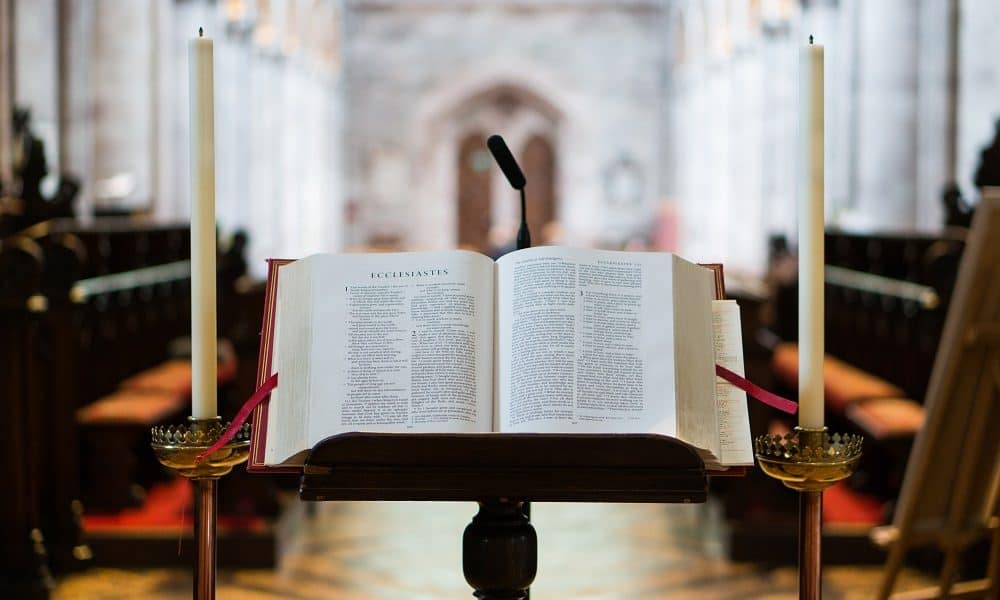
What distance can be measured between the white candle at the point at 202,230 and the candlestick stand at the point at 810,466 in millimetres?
847

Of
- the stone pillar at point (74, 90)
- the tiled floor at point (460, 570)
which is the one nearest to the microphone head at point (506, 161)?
the tiled floor at point (460, 570)

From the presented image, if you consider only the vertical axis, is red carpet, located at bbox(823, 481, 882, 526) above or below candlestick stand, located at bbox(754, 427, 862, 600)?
below

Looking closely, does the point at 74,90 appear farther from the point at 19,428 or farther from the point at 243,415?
the point at 243,415

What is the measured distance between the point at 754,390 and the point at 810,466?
0.15 m

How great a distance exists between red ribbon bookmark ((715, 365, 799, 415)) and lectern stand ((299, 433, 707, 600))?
8.7 inches

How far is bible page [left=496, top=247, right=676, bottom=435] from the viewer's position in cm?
184

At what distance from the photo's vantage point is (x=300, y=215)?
22.7 metres

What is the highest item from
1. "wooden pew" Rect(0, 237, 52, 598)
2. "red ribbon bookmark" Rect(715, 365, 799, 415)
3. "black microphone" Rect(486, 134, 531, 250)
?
"black microphone" Rect(486, 134, 531, 250)

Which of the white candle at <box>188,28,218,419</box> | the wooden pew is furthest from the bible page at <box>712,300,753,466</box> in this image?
the wooden pew

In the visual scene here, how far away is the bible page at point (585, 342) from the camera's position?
6.03 ft

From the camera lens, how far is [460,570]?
543cm

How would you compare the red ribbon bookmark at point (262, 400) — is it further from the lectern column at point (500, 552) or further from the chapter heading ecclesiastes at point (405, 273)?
the lectern column at point (500, 552)

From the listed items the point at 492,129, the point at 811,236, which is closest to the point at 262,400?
the point at 811,236

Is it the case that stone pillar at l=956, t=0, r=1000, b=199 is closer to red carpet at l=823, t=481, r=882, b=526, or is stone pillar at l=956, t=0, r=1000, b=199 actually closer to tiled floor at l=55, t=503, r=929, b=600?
red carpet at l=823, t=481, r=882, b=526
